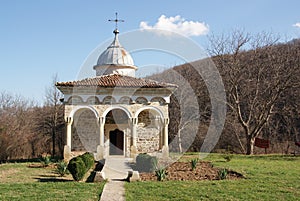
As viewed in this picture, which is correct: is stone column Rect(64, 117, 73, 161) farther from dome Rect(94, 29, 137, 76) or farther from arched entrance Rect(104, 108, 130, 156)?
dome Rect(94, 29, 137, 76)

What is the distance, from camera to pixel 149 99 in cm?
1719

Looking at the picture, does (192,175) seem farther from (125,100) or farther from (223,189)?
(125,100)

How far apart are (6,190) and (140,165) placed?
A: 5.48 metres

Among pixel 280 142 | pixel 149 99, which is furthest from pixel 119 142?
pixel 280 142

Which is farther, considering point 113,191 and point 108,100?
point 108,100

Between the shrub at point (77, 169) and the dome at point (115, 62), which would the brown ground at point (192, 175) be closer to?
the shrub at point (77, 169)

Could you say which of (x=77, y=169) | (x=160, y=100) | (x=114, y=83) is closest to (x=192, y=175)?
(x=77, y=169)

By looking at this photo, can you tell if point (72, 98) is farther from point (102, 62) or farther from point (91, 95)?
point (102, 62)

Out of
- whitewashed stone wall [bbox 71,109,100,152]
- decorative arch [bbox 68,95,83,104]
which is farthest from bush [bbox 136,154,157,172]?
whitewashed stone wall [bbox 71,109,100,152]

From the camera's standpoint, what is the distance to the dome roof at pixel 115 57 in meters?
21.5

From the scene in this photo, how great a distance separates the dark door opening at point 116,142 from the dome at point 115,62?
4141 millimetres

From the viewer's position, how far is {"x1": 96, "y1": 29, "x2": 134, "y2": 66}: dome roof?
21547mm

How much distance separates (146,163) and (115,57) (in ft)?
36.3

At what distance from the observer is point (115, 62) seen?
21.5m
